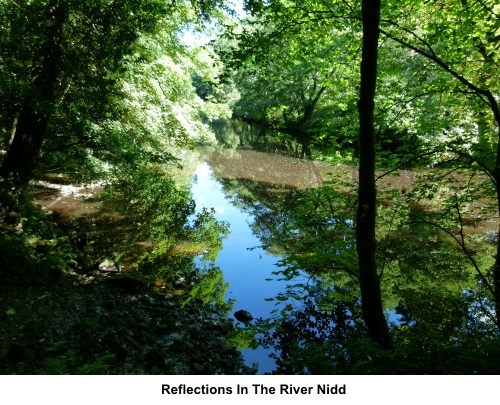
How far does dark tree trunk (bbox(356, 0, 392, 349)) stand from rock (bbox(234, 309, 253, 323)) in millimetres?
3756

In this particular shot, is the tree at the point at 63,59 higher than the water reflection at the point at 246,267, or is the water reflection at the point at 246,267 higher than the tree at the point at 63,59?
the tree at the point at 63,59

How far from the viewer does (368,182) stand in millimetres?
5008

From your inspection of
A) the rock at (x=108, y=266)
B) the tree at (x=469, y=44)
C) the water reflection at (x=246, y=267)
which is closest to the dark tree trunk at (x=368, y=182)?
the tree at (x=469, y=44)

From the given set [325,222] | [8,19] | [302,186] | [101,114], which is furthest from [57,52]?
[302,186]

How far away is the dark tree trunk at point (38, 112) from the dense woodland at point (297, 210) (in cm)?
4

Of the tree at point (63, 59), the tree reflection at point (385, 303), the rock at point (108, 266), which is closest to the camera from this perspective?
the tree reflection at point (385, 303)

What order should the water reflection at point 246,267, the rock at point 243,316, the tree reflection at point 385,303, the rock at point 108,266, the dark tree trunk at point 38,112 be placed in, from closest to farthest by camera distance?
the tree reflection at point 385,303 → the dark tree trunk at point 38,112 → the rock at point 243,316 → the water reflection at point 246,267 → the rock at point 108,266

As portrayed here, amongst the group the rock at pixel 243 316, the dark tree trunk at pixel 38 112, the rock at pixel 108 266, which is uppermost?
the dark tree trunk at pixel 38 112

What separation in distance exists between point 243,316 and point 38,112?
6.46 meters

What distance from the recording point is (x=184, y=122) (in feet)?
47.3

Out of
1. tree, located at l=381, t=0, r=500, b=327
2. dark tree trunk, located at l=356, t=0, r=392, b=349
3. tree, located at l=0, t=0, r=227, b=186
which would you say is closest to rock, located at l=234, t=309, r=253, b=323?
dark tree trunk, located at l=356, t=0, r=392, b=349

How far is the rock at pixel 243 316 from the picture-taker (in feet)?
27.9

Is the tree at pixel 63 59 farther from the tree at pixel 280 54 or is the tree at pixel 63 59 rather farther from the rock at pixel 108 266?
the rock at pixel 108 266

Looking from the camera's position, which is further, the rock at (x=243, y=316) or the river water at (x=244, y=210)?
the river water at (x=244, y=210)
